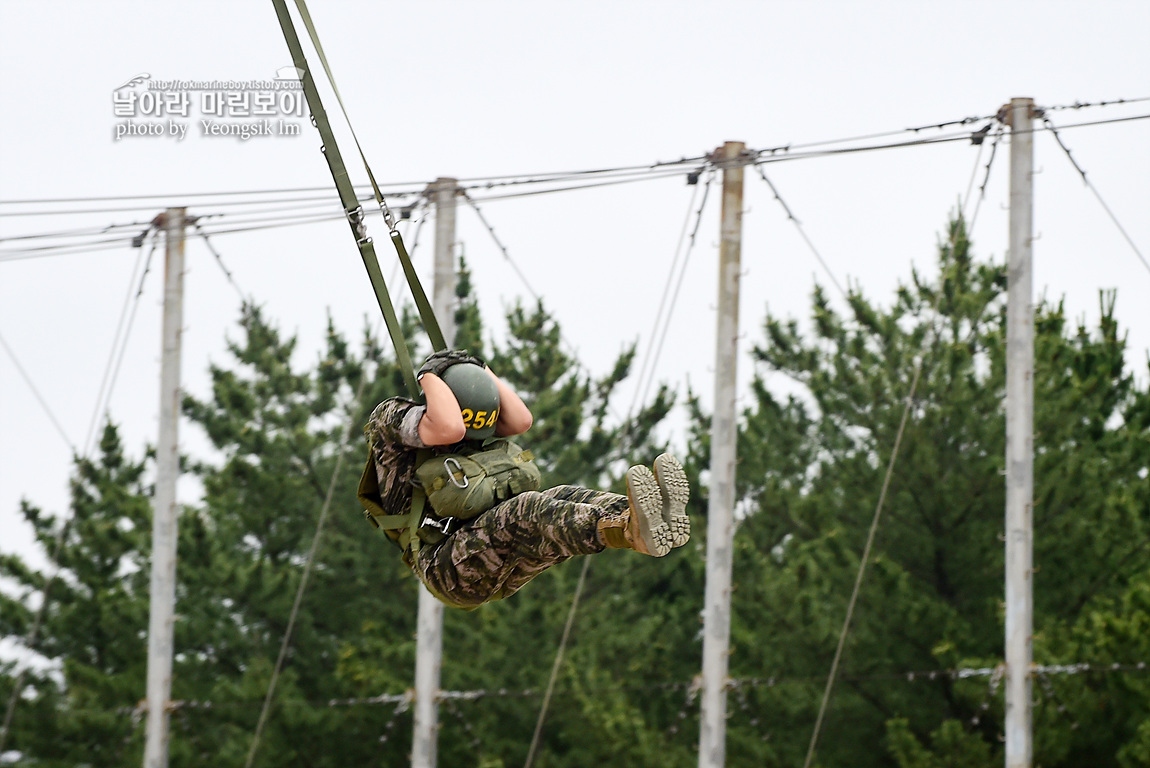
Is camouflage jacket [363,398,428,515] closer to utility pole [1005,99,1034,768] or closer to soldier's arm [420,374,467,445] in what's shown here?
soldier's arm [420,374,467,445]

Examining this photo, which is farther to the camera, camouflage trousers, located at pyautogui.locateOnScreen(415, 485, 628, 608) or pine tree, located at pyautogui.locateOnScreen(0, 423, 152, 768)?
pine tree, located at pyautogui.locateOnScreen(0, 423, 152, 768)

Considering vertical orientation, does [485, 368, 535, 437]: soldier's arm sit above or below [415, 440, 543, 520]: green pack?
above

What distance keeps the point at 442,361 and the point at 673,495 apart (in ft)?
4.37

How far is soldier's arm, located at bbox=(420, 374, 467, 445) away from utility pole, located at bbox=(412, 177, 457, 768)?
391 inches

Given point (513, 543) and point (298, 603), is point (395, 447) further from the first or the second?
point (298, 603)

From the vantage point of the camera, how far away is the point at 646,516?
24.1ft

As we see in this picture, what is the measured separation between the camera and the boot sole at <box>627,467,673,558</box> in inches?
288

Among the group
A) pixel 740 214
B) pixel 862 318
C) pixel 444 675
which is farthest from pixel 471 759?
pixel 740 214

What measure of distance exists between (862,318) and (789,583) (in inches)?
190

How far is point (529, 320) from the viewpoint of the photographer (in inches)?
1088

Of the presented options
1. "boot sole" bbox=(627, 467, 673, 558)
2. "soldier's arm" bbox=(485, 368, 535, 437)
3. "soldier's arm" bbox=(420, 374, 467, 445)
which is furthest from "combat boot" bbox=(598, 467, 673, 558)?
"soldier's arm" bbox=(485, 368, 535, 437)

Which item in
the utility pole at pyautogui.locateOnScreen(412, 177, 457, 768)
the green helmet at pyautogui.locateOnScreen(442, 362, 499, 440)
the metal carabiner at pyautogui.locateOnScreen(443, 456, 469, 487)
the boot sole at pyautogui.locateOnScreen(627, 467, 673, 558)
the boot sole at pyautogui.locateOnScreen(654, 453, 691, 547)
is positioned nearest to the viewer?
the boot sole at pyautogui.locateOnScreen(627, 467, 673, 558)

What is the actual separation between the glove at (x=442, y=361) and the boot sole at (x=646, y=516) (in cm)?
116

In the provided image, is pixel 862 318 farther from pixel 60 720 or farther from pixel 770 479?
pixel 60 720
